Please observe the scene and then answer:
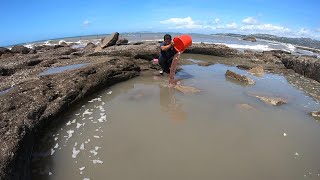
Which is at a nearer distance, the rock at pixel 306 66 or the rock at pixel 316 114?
the rock at pixel 316 114

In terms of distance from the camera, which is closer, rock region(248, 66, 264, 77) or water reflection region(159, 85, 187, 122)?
water reflection region(159, 85, 187, 122)

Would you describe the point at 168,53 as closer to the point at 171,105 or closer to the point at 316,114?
the point at 171,105

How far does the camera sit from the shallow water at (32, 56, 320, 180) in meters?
4.25

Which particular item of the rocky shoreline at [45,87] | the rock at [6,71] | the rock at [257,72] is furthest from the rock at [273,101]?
the rock at [6,71]

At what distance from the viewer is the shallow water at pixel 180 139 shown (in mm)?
4250

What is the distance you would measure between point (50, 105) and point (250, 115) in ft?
13.6

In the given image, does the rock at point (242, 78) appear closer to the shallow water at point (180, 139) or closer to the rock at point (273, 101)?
the shallow water at point (180, 139)

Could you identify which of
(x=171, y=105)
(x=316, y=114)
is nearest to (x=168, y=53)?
(x=171, y=105)

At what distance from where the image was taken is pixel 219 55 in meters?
15.3

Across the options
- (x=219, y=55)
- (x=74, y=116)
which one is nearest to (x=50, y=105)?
A: (x=74, y=116)

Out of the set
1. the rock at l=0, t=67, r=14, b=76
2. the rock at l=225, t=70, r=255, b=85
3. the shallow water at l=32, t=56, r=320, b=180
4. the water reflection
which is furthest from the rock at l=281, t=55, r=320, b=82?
the rock at l=0, t=67, r=14, b=76

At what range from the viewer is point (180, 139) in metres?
5.11

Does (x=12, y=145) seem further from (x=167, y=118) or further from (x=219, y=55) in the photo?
(x=219, y=55)

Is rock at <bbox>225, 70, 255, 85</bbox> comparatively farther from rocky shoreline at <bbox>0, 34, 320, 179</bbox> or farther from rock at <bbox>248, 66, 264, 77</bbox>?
rocky shoreline at <bbox>0, 34, 320, 179</bbox>
